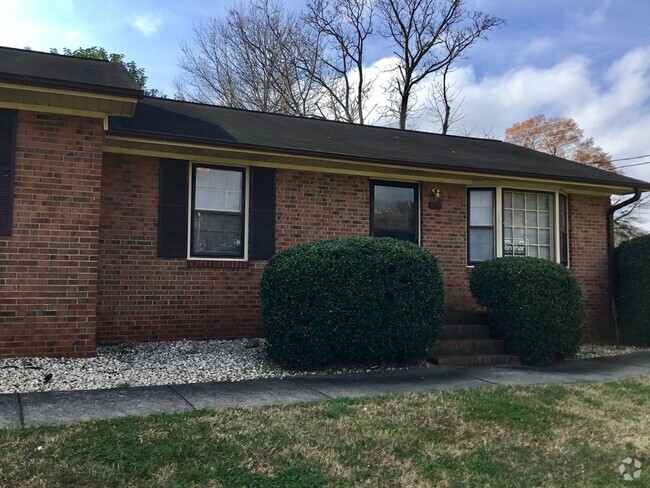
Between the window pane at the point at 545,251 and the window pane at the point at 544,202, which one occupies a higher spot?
the window pane at the point at 544,202

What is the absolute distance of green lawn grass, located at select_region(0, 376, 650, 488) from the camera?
3408 millimetres

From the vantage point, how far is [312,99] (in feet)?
83.8

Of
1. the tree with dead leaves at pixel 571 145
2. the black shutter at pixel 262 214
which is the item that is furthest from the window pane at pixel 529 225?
the tree with dead leaves at pixel 571 145

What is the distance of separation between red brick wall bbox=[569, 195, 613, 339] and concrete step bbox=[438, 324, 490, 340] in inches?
127

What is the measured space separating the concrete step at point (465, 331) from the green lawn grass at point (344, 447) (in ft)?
10.2

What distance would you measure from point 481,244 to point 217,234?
190 inches

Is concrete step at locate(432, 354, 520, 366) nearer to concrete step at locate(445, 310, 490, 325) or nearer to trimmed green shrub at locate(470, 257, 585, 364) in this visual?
trimmed green shrub at locate(470, 257, 585, 364)

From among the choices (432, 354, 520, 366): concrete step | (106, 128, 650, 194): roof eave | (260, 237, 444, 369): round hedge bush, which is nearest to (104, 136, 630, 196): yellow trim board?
(106, 128, 650, 194): roof eave

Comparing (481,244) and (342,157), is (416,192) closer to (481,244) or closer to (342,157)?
(481,244)

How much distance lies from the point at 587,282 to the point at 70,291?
29.8 ft

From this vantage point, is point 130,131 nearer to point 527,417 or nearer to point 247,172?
point 247,172

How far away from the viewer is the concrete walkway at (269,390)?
4.59m

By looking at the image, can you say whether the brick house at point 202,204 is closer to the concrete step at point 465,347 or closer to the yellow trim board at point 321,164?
the yellow trim board at point 321,164

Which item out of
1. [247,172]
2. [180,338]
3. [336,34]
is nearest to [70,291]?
[180,338]
